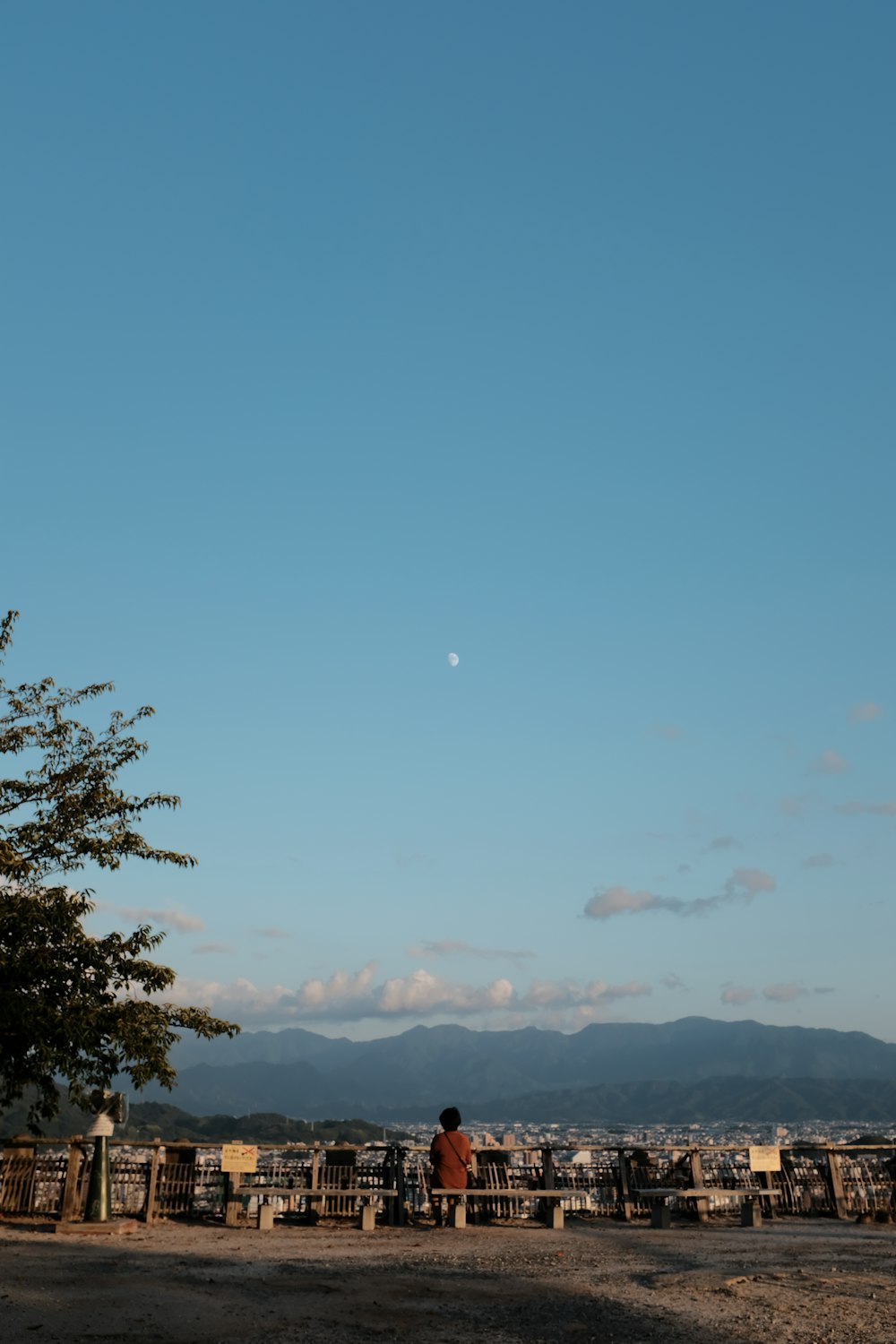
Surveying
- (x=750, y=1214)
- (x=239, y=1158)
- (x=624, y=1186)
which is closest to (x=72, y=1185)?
(x=239, y=1158)

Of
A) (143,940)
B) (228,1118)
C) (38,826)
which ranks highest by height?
(38,826)

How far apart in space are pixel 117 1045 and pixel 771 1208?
51.6 feet

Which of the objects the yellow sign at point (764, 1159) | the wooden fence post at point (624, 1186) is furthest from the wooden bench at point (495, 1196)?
the yellow sign at point (764, 1159)

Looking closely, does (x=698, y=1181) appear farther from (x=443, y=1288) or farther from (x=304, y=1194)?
(x=443, y=1288)

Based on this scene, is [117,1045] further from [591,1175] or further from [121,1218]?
[591,1175]

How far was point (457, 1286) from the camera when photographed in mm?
14453

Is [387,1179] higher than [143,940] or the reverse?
the reverse

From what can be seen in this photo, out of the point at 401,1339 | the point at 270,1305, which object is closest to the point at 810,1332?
the point at 401,1339

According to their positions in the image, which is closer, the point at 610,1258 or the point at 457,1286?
the point at 457,1286

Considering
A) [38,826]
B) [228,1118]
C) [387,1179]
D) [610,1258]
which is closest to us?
[610,1258]

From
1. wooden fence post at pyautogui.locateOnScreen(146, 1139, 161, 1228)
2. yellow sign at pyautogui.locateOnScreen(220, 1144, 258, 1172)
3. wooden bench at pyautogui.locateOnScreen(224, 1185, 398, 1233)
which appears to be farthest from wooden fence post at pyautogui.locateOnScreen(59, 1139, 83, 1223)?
Answer: wooden bench at pyautogui.locateOnScreen(224, 1185, 398, 1233)

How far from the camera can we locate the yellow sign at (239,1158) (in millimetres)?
23891

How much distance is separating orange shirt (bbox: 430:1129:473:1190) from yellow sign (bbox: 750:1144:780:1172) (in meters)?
8.46

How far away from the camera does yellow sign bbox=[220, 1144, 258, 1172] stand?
23.9 meters
